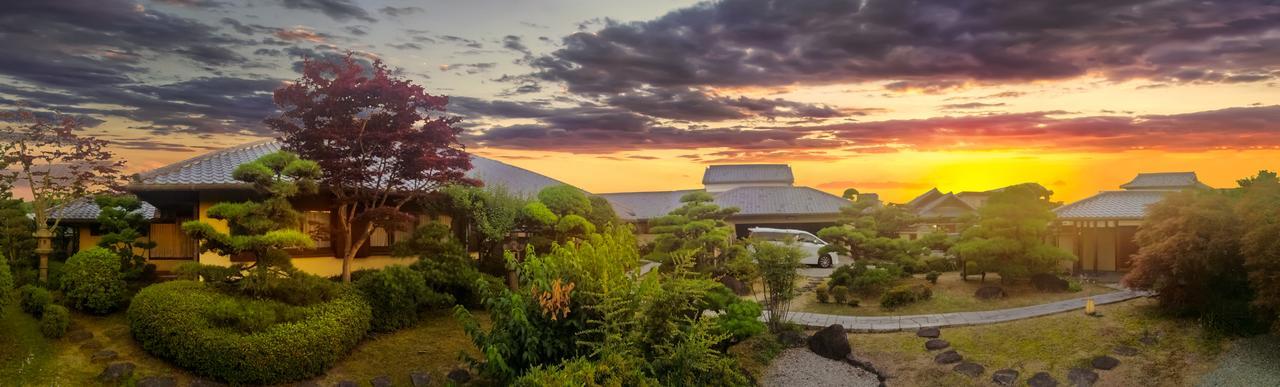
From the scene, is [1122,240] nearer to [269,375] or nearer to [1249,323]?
[1249,323]

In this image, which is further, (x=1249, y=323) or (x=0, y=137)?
(x=0, y=137)

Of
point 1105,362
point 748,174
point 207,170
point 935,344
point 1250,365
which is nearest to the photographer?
point 1250,365

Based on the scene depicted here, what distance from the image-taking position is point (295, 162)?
38.1ft

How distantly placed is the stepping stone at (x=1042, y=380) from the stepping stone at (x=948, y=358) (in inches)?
45.8

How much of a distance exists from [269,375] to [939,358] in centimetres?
963

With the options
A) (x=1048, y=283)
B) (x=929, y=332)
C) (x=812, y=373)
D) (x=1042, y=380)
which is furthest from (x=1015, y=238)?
(x=812, y=373)

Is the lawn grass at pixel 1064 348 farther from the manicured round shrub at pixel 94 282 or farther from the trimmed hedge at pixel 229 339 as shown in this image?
the manicured round shrub at pixel 94 282

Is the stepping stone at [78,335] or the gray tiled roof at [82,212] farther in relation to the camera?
the gray tiled roof at [82,212]

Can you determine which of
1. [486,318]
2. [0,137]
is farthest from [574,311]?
[0,137]

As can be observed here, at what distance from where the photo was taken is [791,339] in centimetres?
1321

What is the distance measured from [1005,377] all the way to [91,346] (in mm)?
12765

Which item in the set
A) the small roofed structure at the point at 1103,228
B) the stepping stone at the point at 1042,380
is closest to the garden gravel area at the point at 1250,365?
the stepping stone at the point at 1042,380

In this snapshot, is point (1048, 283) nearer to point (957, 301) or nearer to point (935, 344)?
point (957, 301)

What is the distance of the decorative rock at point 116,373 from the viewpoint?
31.6 feet
